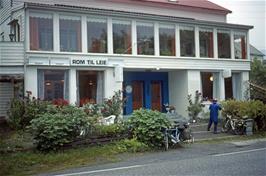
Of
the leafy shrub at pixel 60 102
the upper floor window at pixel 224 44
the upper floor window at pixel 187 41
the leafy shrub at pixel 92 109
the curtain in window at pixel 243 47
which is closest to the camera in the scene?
the leafy shrub at pixel 92 109

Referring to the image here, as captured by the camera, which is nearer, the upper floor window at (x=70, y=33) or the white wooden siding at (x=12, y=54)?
the white wooden siding at (x=12, y=54)

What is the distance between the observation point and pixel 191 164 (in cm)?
1155

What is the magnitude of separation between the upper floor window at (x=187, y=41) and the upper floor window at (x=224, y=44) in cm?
233

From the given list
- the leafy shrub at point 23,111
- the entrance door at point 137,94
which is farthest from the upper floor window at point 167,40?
the leafy shrub at point 23,111

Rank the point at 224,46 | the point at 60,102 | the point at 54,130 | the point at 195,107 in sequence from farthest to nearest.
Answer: the point at 224,46, the point at 195,107, the point at 60,102, the point at 54,130

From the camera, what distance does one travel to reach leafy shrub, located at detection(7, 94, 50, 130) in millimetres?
18344

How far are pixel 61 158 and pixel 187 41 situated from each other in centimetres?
1465

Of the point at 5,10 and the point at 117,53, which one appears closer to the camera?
the point at 117,53

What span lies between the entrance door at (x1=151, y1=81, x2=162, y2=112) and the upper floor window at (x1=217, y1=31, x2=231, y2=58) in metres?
4.68

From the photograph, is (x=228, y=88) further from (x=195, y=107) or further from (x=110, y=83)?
(x=110, y=83)

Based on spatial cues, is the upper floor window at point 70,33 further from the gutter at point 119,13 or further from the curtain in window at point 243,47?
the curtain in window at point 243,47

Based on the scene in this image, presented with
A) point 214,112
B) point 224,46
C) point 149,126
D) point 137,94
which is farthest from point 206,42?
point 149,126

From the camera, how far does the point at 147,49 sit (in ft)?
78.8

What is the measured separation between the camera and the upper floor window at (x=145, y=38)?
78.0 feet
